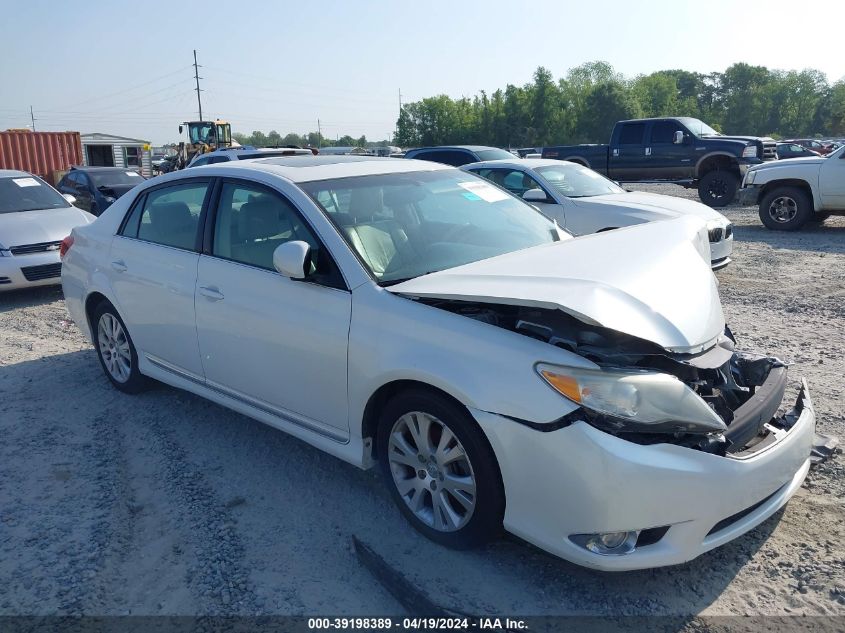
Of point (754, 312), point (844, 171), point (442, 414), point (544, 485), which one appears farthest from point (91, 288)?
point (844, 171)

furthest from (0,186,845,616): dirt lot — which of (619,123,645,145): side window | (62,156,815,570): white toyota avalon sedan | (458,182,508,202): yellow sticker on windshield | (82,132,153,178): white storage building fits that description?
(82,132,153,178): white storage building

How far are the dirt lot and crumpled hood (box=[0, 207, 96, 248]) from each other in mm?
3905

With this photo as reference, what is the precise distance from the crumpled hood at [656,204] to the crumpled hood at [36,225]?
6557 millimetres

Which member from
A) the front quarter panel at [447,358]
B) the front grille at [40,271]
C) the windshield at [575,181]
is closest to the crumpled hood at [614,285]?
the front quarter panel at [447,358]

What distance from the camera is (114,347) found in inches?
200

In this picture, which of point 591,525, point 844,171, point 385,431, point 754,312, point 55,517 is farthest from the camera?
point 844,171

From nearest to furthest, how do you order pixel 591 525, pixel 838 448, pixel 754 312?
pixel 591 525
pixel 838 448
pixel 754 312

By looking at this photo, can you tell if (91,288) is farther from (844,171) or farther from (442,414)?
(844,171)

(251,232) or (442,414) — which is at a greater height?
(251,232)

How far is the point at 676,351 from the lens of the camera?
2.76 m

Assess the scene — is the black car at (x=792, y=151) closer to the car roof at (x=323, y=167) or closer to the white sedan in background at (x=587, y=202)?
the white sedan in background at (x=587, y=202)

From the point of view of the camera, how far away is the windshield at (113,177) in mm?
15141

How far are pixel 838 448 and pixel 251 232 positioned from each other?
3525 mm

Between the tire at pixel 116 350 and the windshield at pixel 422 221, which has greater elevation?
the windshield at pixel 422 221
